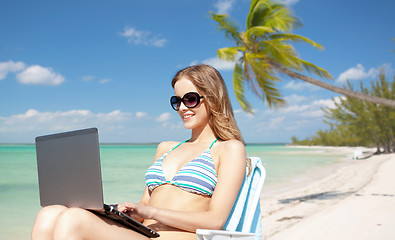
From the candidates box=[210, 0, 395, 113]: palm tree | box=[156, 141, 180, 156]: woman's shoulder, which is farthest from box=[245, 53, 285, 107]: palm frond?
box=[156, 141, 180, 156]: woman's shoulder

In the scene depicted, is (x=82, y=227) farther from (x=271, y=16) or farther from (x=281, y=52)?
(x=271, y=16)

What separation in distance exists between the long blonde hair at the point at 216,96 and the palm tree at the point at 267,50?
561cm

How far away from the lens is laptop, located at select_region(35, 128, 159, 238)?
4.52ft

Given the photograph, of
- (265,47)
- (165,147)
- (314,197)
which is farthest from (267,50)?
(165,147)

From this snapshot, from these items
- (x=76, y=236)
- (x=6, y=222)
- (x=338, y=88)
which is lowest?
(x=6, y=222)

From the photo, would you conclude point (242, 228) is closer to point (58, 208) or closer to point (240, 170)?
point (240, 170)

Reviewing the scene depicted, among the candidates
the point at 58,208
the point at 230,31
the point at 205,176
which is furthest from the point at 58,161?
the point at 230,31

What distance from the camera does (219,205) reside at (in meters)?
1.75

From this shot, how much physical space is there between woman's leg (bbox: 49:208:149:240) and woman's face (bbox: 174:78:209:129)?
34.9 inches

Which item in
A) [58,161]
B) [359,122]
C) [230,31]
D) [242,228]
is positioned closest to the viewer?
[58,161]

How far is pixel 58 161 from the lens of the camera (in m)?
1.51

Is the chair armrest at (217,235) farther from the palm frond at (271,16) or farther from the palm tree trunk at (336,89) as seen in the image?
the palm frond at (271,16)

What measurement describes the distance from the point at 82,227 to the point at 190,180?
0.67m

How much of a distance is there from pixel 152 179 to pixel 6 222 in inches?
227
